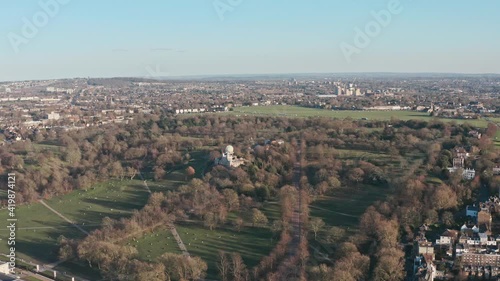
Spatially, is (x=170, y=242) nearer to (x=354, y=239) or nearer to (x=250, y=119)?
(x=354, y=239)

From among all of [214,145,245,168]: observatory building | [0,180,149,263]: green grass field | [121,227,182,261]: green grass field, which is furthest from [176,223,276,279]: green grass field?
[214,145,245,168]: observatory building

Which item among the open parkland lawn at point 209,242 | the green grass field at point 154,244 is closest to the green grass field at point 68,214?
the green grass field at point 154,244

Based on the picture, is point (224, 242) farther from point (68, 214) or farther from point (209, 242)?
point (68, 214)

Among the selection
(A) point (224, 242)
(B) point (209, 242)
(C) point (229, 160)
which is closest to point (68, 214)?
(B) point (209, 242)

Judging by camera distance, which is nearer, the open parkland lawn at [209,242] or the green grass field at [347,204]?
the open parkland lawn at [209,242]

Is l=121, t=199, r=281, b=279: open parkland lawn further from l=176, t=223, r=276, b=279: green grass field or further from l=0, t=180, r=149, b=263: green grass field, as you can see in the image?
l=0, t=180, r=149, b=263: green grass field

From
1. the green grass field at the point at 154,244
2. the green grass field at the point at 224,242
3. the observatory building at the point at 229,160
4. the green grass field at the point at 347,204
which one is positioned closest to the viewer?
the green grass field at the point at 224,242

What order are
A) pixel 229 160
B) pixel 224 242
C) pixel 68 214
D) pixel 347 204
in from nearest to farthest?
pixel 224 242 < pixel 347 204 < pixel 68 214 < pixel 229 160

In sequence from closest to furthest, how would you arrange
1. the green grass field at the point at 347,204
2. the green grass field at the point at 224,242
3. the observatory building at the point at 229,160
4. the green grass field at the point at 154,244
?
the green grass field at the point at 224,242, the green grass field at the point at 154,244, the green grass field at the point at 347,204, the observatory building at the point at 229,160

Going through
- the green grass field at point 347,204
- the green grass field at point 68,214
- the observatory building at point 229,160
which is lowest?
the green grass field at point 68,214

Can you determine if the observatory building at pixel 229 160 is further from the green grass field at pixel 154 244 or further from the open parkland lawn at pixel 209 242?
the green grass field at pixel 154 244

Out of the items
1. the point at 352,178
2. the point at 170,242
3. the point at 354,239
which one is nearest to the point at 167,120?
the point at 352,178
